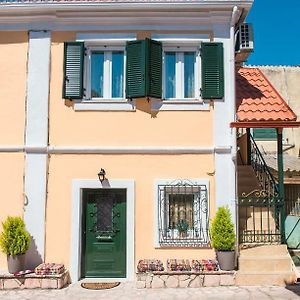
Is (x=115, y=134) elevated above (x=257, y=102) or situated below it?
below

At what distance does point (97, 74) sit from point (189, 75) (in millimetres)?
2726

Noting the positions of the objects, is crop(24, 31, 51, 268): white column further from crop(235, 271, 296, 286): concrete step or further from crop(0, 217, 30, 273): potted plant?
crop(235, 271, 296, 286): concrete step

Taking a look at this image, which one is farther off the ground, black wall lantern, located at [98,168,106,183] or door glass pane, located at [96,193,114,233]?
black wall lantern, located at [98,168,106,183]

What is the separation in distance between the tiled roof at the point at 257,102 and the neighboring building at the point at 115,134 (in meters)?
0.38

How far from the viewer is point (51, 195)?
11.1 meters

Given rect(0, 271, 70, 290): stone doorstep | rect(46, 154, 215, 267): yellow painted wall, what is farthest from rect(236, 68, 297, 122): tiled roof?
rect(0, 271, 70, 290): stone doorstep

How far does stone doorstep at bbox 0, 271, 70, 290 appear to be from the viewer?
1002 centimetres

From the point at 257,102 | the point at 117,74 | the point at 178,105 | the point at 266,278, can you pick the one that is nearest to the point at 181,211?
the point at 266,278

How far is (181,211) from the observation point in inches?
445

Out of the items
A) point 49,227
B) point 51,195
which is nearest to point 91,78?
point 51,195

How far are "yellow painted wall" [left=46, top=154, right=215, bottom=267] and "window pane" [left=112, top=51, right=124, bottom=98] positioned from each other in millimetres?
1916

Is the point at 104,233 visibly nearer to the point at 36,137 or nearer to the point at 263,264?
the point at 36,137

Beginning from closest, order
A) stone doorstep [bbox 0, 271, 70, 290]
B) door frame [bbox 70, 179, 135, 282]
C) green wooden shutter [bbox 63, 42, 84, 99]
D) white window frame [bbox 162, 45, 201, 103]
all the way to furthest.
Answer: stone doorstep [bbox 0, 271, 70, 290]
door frame [bbox 70, 179, 135, 282]
green wooden shutter [bbox 63, 42, 84, 99]
white window frame [bbox 162, 45, 201, 103]

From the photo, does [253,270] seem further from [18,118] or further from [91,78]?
[18,118]
